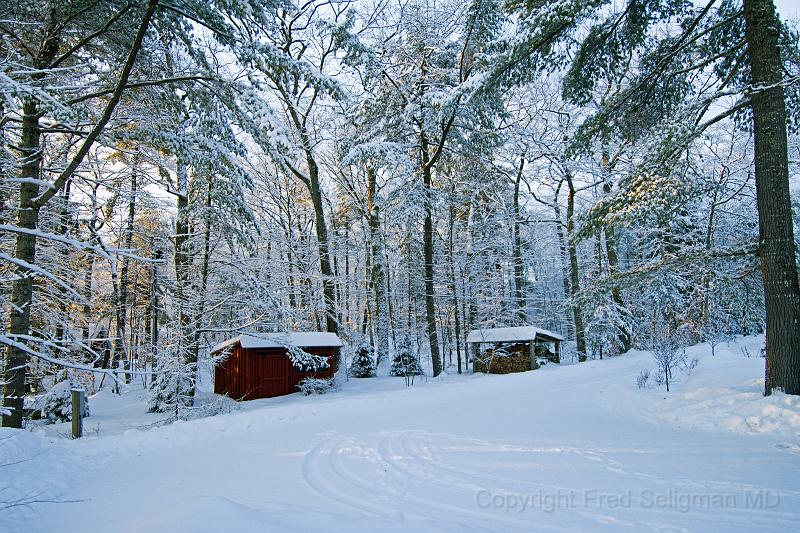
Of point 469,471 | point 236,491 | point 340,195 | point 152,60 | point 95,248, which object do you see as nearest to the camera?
point 95,248

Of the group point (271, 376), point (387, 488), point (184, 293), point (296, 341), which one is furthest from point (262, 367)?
point (387, 488)

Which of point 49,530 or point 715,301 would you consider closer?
point 49,530

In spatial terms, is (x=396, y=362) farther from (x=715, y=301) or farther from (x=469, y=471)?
(x=469, y=471)

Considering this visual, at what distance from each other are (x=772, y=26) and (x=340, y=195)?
764 inches

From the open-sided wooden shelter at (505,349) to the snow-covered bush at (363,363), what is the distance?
188 inches

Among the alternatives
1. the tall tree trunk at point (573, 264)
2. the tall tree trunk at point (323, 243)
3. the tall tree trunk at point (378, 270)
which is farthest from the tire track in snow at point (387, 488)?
the tall tree trunk at point (573, 264)

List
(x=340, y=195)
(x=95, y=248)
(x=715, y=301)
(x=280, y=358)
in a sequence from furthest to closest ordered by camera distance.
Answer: (x=340, y=195) < (x=280, y=358) < (x=715, y=301) < (x=95, y=248)

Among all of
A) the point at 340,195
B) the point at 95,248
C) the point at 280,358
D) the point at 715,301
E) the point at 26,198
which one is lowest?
the point at 280,358

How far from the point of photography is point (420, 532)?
11.2ft

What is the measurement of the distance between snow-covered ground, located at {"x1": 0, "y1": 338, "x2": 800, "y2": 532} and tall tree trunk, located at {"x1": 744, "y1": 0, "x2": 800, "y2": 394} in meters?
0.62

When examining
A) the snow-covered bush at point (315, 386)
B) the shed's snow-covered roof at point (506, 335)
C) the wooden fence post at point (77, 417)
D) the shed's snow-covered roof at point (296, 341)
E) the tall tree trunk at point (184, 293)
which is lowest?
the snow-covered bush at point (315, 386)

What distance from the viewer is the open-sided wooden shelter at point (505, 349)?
19.0 metres

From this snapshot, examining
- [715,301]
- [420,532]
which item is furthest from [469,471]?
[715,301]

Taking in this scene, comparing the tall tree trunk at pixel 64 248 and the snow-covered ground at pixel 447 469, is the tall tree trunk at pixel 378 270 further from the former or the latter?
the tall tree trunk at pixel 64 248
